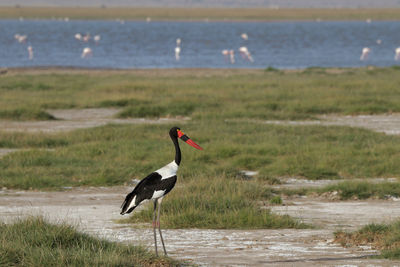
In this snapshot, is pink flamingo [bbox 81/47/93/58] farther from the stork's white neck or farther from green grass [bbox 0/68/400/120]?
the stork's white neck

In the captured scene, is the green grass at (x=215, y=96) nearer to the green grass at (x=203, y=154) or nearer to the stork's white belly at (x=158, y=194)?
the green grass at (x=203, y=154)

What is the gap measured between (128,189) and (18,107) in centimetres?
978

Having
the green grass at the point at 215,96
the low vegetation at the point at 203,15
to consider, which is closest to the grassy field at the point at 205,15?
the low vegetation at the point at 203,15

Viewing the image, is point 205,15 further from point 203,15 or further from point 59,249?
point 59,249

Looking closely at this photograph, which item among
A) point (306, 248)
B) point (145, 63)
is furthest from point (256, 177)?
point (145, 63)

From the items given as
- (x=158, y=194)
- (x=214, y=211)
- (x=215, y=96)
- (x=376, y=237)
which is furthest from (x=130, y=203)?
(x=215, y=96)

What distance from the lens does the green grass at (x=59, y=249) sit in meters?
7.13

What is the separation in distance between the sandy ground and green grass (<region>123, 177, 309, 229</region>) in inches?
8.7

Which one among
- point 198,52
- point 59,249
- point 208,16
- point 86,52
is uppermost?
point 59,249

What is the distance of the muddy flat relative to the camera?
8.09m

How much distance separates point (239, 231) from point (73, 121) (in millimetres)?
12172

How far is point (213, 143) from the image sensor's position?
Result: 52.4 feet

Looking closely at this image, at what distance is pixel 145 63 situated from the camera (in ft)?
156

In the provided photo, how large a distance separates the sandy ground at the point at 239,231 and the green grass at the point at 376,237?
13 cm
